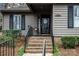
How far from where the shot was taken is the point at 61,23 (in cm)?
1392

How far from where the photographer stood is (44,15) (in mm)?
20406

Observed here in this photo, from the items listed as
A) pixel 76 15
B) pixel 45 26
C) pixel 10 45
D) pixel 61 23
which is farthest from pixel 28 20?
pixel 10 45

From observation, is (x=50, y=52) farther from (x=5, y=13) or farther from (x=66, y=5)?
(x=5, y=13)

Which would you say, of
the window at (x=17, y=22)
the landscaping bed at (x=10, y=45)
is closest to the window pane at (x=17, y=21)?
the window at (x=17, y=22)

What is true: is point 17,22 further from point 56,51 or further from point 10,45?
point 10,45

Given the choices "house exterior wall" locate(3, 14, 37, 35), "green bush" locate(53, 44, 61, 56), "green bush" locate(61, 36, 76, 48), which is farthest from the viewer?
"house exterior wall" locate(3, 14, 37, 35)

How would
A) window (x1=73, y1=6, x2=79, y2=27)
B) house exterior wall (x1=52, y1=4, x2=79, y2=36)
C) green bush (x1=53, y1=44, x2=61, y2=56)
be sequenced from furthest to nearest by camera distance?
window (x1=73, y1=6, x2=79, y2=27) → house exterior wall (x1=52, y1=4, x2=79, y2=36) → green bush (x1=53, y1=44, x2=61, y2=56)

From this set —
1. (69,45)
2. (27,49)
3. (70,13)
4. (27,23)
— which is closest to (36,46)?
(27,49)

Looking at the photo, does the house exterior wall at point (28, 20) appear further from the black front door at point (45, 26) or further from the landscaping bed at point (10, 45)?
the landscaping bed at point (10, 45)

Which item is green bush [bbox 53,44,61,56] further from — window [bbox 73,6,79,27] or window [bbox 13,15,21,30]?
window [bbox 13,15,21,30]

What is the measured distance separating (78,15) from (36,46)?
3.39m

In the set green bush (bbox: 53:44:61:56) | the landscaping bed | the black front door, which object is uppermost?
the black front door

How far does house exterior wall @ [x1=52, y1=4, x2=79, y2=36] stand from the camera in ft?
45.4

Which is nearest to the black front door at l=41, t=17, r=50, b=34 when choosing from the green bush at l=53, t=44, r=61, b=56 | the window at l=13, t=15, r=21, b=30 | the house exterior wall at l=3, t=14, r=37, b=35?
the house exterior wall at l=3, t=14, r=37, b=35
